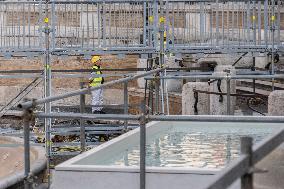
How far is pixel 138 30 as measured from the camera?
1510 cm

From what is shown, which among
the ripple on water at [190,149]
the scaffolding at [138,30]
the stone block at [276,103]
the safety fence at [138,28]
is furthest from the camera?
the safety fence at [138,28]

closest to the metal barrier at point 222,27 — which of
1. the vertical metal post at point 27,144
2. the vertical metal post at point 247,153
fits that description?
the vertical metal post at point 27,144

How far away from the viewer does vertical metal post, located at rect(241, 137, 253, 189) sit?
3107 millimetres

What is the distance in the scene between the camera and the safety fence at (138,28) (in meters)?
13.7

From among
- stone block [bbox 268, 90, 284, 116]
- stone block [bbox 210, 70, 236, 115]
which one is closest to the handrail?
stone block [bbox 268, 90, 284, 116]

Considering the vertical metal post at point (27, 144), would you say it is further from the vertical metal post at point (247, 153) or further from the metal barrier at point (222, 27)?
the metal barrier at point (222, 27)

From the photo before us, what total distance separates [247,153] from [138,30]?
39.6 ft

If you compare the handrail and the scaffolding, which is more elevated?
the scaffolding

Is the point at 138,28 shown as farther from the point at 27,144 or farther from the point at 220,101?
the point at 27,144

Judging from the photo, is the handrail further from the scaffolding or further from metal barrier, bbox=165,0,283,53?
metal barrier, bbox=165,0,283,53

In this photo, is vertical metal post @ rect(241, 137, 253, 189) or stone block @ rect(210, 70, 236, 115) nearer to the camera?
vertical metal post @ rect(241, 137, 253, 189)

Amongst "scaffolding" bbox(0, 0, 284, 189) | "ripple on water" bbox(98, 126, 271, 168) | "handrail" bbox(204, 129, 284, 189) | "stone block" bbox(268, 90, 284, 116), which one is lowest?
"ripple on water" bbox(98, 126, 271, 168)

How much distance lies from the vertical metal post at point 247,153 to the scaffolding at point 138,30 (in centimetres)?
947

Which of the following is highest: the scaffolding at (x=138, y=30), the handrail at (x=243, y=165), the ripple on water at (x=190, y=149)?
the scaffolding at (x=138, y=30)
